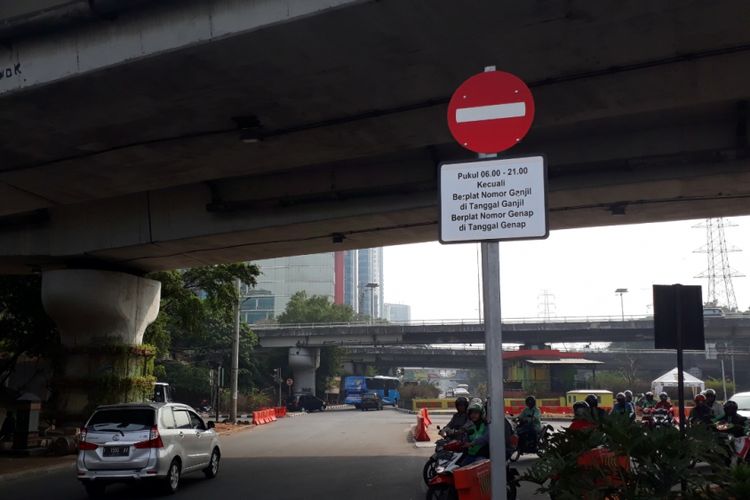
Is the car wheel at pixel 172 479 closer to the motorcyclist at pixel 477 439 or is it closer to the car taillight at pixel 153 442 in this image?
the car taillight at pixel 153 442

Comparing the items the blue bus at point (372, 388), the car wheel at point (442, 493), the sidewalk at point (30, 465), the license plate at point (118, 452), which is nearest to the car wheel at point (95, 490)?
the license plate at point (118, 452)

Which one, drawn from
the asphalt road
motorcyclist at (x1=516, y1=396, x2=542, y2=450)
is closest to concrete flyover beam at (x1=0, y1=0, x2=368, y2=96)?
the asphalt road

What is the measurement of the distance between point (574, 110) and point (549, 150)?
118 inches

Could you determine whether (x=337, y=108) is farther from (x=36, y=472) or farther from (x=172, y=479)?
(x=36, y=472)

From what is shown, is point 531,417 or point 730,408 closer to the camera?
point 730,408

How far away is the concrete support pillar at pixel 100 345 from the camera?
20359 mm

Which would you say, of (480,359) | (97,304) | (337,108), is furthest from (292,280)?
(337,108)

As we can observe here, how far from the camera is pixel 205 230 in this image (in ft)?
54.7

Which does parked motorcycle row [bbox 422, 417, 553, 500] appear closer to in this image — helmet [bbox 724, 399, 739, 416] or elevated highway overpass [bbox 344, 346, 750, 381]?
helmet [bbox 724, 399, 739, 416]

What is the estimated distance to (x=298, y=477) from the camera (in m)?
15.2

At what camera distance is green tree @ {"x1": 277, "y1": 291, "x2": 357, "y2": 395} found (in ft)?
256

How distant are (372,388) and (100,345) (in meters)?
51.9

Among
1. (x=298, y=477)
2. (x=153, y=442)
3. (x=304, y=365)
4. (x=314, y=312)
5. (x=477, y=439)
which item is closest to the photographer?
(x=477, y=439)

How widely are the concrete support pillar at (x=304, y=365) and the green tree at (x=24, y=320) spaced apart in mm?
43988
